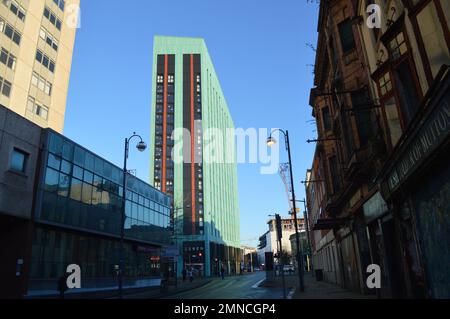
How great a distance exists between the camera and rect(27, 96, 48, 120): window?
40.2m

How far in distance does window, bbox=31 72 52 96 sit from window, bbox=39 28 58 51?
514cm

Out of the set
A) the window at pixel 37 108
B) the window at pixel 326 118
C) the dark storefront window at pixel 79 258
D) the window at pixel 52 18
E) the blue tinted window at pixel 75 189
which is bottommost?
the dark storefront window at pixel 79 258

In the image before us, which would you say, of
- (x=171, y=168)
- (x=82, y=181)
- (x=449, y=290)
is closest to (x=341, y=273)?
(x=449, y=290)

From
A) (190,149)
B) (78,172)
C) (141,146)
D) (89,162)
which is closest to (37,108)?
(89,162)

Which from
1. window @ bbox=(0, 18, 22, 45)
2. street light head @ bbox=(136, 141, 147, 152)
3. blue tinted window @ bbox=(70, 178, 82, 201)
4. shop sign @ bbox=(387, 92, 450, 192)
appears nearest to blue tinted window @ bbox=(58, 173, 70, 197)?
blue tinted window @ bbox=(70, 178, 82, 201)

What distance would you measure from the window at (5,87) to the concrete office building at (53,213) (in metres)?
15.2

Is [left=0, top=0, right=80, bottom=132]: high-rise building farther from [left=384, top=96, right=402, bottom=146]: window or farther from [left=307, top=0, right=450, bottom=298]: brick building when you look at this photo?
[left=384, top=96, right=402, bottom=146]: window

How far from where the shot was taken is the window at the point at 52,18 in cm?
4462

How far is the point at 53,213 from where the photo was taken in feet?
75.5

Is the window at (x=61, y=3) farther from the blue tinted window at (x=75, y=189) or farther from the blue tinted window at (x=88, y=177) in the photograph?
the blue tinted window at (x=75, y=189)

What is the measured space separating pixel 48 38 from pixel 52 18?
122 inches

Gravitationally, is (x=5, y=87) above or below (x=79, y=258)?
above

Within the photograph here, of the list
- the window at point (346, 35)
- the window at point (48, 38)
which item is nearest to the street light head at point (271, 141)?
the window at point (346, 35)

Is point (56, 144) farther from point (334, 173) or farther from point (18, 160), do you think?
point (334, 173)
